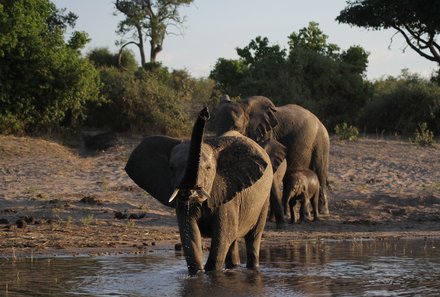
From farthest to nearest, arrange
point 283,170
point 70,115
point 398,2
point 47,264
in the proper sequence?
point 398,2 < point 70,115 < point 283,170 < point 47,264

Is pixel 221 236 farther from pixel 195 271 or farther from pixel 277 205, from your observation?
pixel 277 205

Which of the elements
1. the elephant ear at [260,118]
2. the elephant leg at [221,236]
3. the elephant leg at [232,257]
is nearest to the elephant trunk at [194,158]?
the elephant leg at [221,236]

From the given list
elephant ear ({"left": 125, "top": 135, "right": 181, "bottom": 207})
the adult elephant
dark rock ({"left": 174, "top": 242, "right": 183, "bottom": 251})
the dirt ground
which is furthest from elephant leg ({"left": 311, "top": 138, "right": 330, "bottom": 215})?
elephant ear ({"left": 125, "top": 135, "right": 181, "bottom": 207})

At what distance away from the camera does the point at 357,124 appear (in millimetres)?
32625

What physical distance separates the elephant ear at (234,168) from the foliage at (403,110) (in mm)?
20618

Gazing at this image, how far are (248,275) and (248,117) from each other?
499cm

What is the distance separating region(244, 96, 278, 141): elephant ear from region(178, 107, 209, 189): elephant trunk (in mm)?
6435

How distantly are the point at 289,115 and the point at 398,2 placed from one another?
15.0m

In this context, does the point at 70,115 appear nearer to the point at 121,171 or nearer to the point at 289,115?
the point at 121,171

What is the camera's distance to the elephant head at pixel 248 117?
14367 millimetres

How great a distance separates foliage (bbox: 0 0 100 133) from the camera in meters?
21.8

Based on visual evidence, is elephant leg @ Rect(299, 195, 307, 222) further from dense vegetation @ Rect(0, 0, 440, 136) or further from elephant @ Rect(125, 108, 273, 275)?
dense vegetation @ Rect(0, 0, 440, 136)

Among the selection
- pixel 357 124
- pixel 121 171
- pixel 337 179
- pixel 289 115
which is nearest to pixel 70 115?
pixel 121 171

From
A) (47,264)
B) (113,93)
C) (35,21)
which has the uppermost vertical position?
(35,21)
